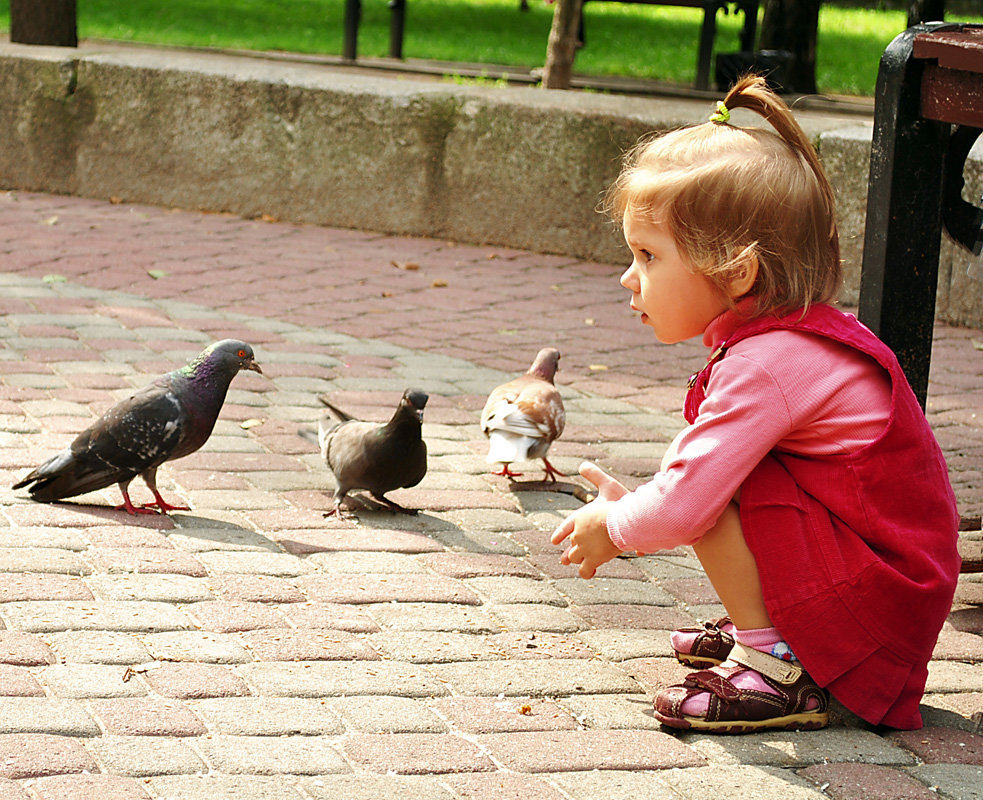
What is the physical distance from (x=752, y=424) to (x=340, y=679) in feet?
3.55

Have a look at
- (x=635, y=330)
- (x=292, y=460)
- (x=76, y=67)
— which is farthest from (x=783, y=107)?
(x=76, y=67)

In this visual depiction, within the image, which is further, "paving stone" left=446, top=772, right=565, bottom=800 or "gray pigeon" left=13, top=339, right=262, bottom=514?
"gray pigeon" left=13, top=339, right=262, bottom=514

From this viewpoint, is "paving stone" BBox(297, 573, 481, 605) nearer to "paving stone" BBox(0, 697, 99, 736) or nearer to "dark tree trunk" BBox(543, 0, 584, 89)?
"paving stone" BBox(0, 697, 99, 736)

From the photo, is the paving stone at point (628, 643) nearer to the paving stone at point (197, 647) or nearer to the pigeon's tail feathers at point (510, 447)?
the paving stone at point (197, 647)

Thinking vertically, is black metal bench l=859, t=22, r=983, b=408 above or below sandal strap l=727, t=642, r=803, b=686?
above

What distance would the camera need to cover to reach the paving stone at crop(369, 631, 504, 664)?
10.3 feet

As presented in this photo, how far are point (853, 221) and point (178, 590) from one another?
488cm

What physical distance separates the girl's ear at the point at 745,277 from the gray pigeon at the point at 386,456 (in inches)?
57.9

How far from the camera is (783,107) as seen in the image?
9.18 ft

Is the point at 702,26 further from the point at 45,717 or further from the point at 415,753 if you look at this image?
the point at 45,717

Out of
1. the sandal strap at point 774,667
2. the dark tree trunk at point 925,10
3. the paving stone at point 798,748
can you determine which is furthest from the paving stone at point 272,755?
the dark tree trunk at point 925,10

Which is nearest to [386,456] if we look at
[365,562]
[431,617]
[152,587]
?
[365,562]

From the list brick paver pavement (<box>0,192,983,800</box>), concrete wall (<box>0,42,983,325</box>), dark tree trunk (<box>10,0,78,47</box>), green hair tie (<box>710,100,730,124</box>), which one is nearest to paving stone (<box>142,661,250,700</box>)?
brick paver pavement (<box>0,192,983,800</box>)

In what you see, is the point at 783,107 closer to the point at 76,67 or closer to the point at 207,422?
the point at 207,422
